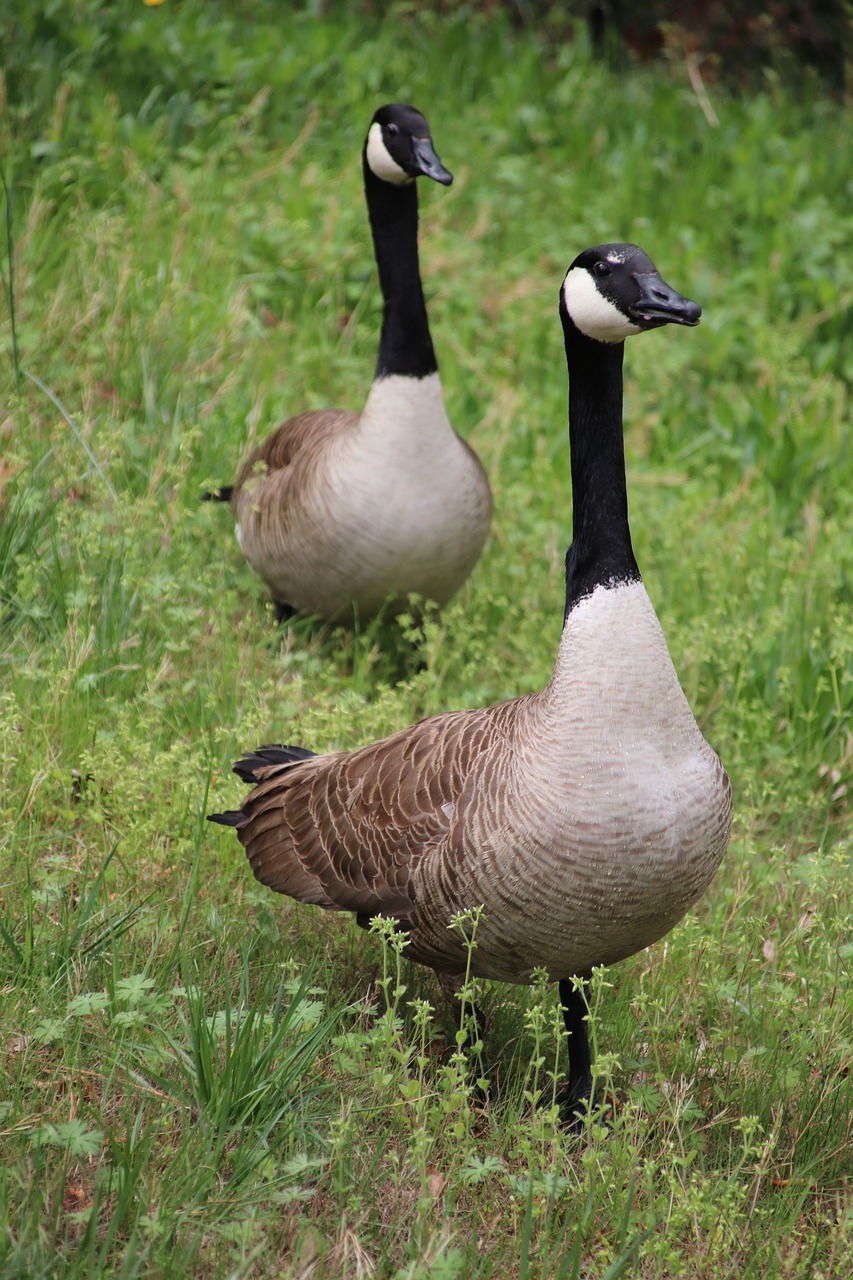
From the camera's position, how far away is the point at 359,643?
556cm

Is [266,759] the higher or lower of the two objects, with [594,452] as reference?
lower

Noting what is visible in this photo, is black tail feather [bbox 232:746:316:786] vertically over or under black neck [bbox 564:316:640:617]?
under

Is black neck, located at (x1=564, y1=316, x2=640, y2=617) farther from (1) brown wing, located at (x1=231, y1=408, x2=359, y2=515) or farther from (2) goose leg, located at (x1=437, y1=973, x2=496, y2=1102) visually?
(1) brown wing, located at (x1=231, y1=408, x2=359, y2=515)

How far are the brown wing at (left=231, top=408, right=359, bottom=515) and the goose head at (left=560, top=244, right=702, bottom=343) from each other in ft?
7.27

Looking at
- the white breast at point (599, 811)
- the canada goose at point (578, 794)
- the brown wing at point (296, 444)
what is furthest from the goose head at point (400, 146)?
the white breast at point (599, 811)

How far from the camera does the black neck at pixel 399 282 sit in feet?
17.3

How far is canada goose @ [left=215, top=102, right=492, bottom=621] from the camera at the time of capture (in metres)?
5.12

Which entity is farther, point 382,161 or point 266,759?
point 382,161

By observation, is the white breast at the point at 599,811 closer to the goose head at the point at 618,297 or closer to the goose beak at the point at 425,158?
the goose head at the point at 618,297

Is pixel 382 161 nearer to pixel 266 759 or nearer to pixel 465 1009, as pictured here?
pixel 266 759

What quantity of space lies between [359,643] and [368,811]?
6.84 feet

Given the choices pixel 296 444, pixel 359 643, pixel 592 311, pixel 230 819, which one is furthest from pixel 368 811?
pixel 296 444

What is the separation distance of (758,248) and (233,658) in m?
5.33

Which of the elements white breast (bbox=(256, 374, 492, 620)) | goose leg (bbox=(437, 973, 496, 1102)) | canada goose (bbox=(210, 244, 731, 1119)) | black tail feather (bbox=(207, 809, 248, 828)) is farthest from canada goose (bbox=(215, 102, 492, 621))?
goose leg (bbox=(437, 973, 496, 1102))
